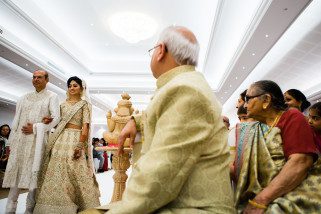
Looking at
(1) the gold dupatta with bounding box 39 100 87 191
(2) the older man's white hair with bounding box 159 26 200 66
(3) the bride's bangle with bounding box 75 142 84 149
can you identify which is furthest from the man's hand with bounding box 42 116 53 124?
(2) the older man's white hair with bounding box 159 26 200 66

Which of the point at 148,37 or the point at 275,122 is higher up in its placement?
the point at 148,37

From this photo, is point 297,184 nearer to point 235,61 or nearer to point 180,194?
point 180,194

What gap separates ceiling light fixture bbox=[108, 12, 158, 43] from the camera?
643 cm

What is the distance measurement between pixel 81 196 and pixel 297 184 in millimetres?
2297

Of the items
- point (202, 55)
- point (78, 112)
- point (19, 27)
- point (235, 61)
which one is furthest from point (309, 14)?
point (19, 27)

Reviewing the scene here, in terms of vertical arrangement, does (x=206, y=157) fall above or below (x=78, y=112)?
below

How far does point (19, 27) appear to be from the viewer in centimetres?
676

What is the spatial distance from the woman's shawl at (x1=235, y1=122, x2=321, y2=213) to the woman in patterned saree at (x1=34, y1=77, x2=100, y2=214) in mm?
2016

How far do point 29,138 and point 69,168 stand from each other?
2.01 feet


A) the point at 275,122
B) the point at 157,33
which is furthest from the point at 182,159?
the point at 157,33

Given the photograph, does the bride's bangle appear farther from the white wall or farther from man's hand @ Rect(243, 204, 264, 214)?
A: the white wall

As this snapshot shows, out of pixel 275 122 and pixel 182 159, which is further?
pixel 275 122

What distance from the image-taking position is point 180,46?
3.22ft

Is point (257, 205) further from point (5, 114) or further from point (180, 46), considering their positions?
point (5, 114)
